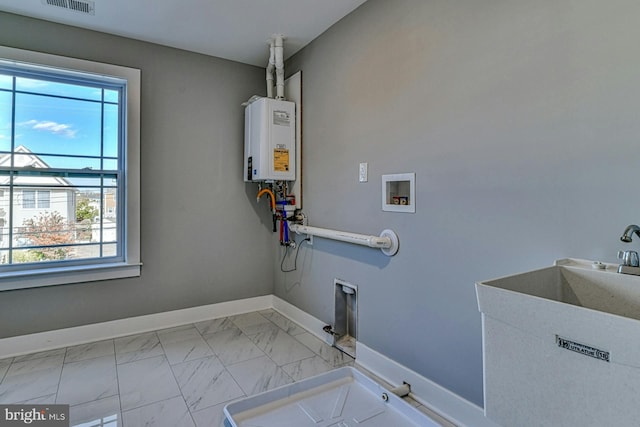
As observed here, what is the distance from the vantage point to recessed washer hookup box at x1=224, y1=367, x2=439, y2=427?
1798 mm

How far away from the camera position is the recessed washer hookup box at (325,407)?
70.8 inches

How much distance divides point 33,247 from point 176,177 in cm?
122

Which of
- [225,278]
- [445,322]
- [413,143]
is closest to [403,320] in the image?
[445,322]

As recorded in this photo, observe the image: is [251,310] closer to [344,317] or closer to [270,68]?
[344,317]

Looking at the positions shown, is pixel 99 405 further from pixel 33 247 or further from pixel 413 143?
pixel 413 143

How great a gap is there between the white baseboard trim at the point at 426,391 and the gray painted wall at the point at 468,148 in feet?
0.19

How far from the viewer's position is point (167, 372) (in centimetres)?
234

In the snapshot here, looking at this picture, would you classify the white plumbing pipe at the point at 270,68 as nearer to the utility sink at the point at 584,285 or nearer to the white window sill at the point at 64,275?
the white window sill at the point at 64,275

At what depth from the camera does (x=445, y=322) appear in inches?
73.5

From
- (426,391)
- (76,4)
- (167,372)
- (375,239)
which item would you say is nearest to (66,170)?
(76,4)

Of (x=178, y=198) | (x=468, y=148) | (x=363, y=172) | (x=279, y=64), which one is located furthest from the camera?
(x=178, y=198)

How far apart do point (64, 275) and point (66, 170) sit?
0.85 m

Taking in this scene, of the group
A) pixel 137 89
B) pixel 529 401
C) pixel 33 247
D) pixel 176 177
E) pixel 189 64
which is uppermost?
pixel 189 64

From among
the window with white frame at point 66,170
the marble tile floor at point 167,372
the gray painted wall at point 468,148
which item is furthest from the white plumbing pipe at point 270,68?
the marble tile floor at point 167,372
